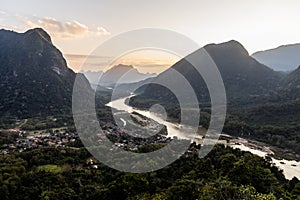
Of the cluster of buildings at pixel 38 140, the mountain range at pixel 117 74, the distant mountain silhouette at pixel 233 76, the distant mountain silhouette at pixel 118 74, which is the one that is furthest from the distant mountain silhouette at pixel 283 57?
the cluster of buildings at pixel 38 140

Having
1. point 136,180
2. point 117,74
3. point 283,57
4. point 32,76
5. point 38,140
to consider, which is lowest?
point 38,140

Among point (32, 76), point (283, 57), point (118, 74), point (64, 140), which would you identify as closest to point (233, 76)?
point (118, 74)

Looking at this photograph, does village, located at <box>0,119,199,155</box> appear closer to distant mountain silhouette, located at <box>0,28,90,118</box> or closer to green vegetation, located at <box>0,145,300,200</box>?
green vegetation, located at <box>0,145,300,200</box>

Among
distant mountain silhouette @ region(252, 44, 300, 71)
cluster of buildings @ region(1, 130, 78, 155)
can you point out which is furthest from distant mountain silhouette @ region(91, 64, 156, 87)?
distant mountain silhouette @ region(252, 44, 300, 71)

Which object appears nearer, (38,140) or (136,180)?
(136,180)

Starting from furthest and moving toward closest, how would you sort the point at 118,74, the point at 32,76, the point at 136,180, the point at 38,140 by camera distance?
the point at 32,76
the point at 118,74
the point at 38,140
the point at 136,180

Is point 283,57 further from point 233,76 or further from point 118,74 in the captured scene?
point 118,74

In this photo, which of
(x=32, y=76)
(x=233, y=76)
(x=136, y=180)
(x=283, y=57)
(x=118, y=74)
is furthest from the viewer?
(x=283, y=57)

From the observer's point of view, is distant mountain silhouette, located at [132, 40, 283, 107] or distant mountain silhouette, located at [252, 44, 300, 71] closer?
distant mountain silhouette, located at [132, 40, 283, 107]
